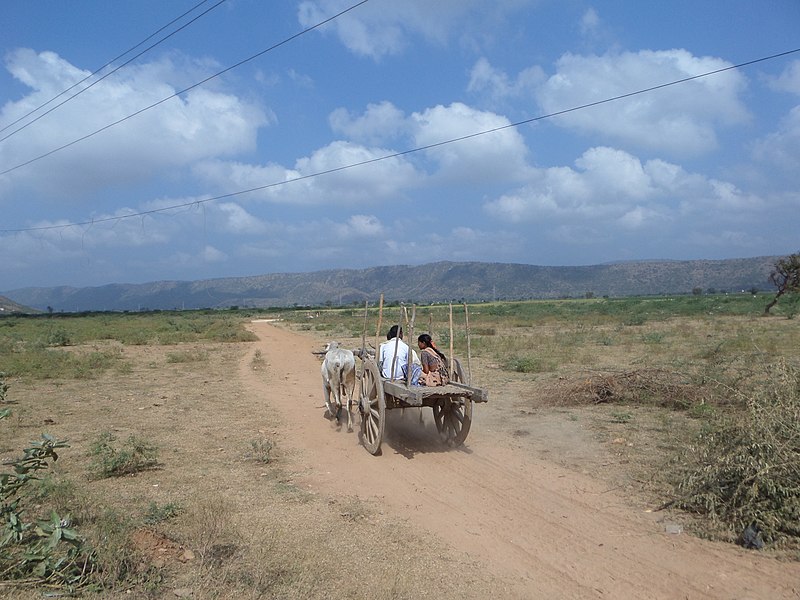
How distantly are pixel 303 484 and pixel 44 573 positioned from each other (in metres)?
3.28

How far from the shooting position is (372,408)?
800cm

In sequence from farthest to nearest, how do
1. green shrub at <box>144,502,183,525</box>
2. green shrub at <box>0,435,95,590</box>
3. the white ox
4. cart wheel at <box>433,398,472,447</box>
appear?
the white ox
cart wheel at <box>433,398,472,447</box>
green shrub at <box>144,502,183,525</box>
green shrub at <box>0,435,95,590</box>

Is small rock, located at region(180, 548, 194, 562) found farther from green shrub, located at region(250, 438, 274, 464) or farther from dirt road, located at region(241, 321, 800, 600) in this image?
green shrub, located at region(250, 438, 274, 464)

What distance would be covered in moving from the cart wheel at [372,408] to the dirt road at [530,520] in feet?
0.72

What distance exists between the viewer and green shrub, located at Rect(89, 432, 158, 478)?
6.86m

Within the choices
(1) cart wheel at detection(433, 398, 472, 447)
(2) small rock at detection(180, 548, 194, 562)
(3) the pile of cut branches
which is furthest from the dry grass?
(3) the pile of cut branches

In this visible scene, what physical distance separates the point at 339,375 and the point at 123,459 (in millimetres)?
3714

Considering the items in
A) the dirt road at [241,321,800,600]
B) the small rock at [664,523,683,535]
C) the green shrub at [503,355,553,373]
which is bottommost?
the green shrub at [503,355,553,373]

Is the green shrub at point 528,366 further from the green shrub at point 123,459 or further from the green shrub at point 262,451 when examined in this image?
the green shrub at point 123,459

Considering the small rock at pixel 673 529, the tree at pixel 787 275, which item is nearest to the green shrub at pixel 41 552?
the small rock at pixel 673 529

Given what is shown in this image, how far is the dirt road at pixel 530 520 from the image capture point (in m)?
4.30

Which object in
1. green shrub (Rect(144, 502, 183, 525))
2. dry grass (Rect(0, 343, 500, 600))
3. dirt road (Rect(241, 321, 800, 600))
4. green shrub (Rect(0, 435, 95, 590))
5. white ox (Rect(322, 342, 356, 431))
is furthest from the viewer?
white ox (Rect(322, 342, 356, 431))

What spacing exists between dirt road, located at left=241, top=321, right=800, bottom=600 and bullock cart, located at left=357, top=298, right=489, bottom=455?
0.87 ft

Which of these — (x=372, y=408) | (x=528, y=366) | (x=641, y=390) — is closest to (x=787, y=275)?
(x=528, y=366)
